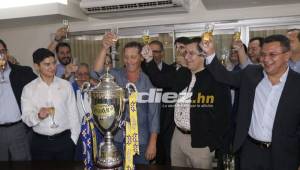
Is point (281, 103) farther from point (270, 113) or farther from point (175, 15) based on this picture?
point (175, 15)

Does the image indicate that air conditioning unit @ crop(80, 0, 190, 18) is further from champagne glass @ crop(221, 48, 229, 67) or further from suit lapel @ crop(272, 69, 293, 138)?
suit lapel @ crop(272, 69, 293, 138)

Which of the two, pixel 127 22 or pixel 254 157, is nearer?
pixel 254 157

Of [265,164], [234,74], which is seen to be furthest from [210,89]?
[265,164]

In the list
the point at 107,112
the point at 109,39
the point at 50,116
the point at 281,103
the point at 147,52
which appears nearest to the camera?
the point at 107,112

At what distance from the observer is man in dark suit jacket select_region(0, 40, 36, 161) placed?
2646 millimetres

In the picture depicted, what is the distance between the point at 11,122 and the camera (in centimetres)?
267

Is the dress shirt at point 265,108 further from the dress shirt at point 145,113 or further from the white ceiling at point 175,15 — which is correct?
the white ceiling at point 175,15

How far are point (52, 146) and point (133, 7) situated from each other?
8.18ft

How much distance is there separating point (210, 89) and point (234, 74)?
0.21 m

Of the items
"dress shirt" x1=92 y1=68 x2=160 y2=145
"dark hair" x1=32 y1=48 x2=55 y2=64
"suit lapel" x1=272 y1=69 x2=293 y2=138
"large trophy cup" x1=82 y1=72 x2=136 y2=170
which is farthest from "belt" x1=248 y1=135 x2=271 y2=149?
"dark hair" x1=32 y1=48 x2=55 y2=64

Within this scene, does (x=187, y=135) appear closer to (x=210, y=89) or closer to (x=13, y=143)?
(x=210, y=89)

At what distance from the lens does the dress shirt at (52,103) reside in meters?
2.31

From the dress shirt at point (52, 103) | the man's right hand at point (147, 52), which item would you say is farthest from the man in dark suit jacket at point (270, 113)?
the dress shirt at point (52, 103)

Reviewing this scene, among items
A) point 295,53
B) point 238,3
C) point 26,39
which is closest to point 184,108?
point 295,53
